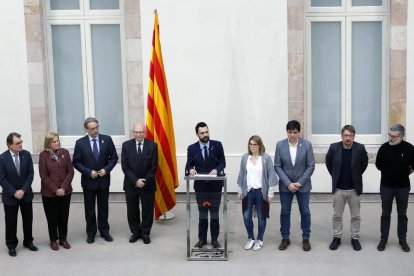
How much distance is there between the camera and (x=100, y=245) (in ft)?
26.5

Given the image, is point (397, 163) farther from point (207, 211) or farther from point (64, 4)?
point (64, 4)

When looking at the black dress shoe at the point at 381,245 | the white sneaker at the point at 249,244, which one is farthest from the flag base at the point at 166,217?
the black dress shoe at the point at 381,245

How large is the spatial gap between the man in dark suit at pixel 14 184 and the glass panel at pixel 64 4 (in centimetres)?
334

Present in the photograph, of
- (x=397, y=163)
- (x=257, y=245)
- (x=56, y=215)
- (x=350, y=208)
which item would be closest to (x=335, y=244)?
(x=350, y=208)

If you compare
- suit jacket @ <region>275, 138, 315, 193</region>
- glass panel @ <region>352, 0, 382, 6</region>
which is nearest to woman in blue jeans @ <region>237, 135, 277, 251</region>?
suit jacket @ <region>275, 138, 315, 193</region>

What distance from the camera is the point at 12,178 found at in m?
7.62

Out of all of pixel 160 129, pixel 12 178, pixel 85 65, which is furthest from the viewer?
pixel 85 65

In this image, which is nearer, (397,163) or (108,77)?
(397,163)

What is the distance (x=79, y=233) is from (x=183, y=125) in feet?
8.05

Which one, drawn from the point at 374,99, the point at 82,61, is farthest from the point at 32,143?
the point at 374,99

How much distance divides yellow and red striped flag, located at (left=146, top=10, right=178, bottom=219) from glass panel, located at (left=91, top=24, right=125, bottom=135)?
1713mm

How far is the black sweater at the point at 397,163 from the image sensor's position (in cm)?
742

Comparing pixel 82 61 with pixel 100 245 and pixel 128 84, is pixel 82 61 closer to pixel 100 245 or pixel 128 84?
pixel 128 84

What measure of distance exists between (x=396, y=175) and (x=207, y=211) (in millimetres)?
2162
